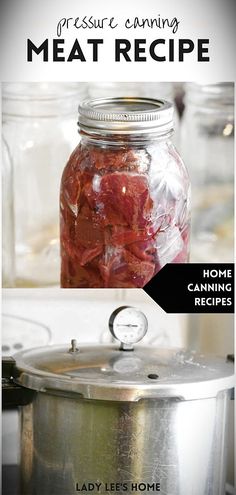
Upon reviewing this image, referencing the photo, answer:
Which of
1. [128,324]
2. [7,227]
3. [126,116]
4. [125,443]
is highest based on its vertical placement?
[126,116]

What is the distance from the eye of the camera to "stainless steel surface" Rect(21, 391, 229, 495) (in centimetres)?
125

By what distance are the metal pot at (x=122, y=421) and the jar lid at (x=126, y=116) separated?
0.78 feet

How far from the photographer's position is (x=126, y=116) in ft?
4.06

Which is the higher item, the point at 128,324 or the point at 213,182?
the point at 213,182

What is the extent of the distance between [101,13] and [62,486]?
0.62 metres

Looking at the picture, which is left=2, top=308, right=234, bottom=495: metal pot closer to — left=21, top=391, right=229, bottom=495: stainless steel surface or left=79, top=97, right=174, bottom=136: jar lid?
left=21, top=391, right=229, bottom=495: stainless steel surface

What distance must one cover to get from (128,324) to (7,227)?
205 millimetres

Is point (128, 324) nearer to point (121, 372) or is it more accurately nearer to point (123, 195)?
point (121, 372)

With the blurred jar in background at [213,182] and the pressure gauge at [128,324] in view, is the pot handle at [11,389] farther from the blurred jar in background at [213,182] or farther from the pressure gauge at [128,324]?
the blurred jar in background at [213,182]

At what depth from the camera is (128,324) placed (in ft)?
4.22

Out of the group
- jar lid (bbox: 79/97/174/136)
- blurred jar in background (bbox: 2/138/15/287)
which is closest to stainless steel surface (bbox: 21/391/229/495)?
blurred jar in background (bbox: 2/138/15/287)

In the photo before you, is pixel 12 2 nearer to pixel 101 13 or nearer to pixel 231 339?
pixel 101 13

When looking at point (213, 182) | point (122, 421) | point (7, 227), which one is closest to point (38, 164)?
point (7, 227)

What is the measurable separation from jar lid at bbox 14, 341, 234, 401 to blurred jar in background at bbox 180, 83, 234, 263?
0.48 ft
